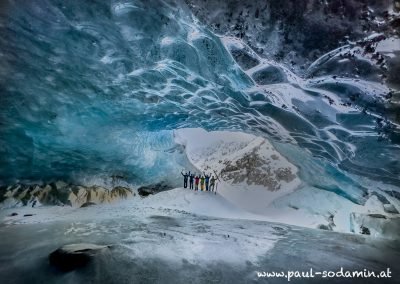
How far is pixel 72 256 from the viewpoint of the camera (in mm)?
3105

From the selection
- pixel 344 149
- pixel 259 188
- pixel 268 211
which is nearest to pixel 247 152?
pixel 259 188

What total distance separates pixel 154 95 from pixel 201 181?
4.06 ft

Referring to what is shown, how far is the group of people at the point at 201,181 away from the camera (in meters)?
4.00

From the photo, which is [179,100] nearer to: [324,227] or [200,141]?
[200,141]

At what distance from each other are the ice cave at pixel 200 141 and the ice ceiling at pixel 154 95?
0.02 meters

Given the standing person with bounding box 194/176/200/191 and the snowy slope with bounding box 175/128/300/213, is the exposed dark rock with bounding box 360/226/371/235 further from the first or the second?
the standing person with bounding box 194/176/200/191

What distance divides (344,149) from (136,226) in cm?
269

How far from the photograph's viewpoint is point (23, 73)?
355cm

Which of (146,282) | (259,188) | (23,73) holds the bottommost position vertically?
(146,282)

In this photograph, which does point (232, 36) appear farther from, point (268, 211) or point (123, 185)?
point (123, 185)

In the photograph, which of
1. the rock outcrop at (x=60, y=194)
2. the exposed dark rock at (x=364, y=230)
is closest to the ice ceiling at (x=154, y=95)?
the rock outcrop at (x=60, y=194)

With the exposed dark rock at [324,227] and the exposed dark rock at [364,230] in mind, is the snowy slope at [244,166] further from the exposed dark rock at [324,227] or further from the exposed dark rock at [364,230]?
the exposed dark rock at [364,230]

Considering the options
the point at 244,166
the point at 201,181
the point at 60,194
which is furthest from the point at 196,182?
the point at 60,194

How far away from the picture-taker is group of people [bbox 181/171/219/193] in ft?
13.1
